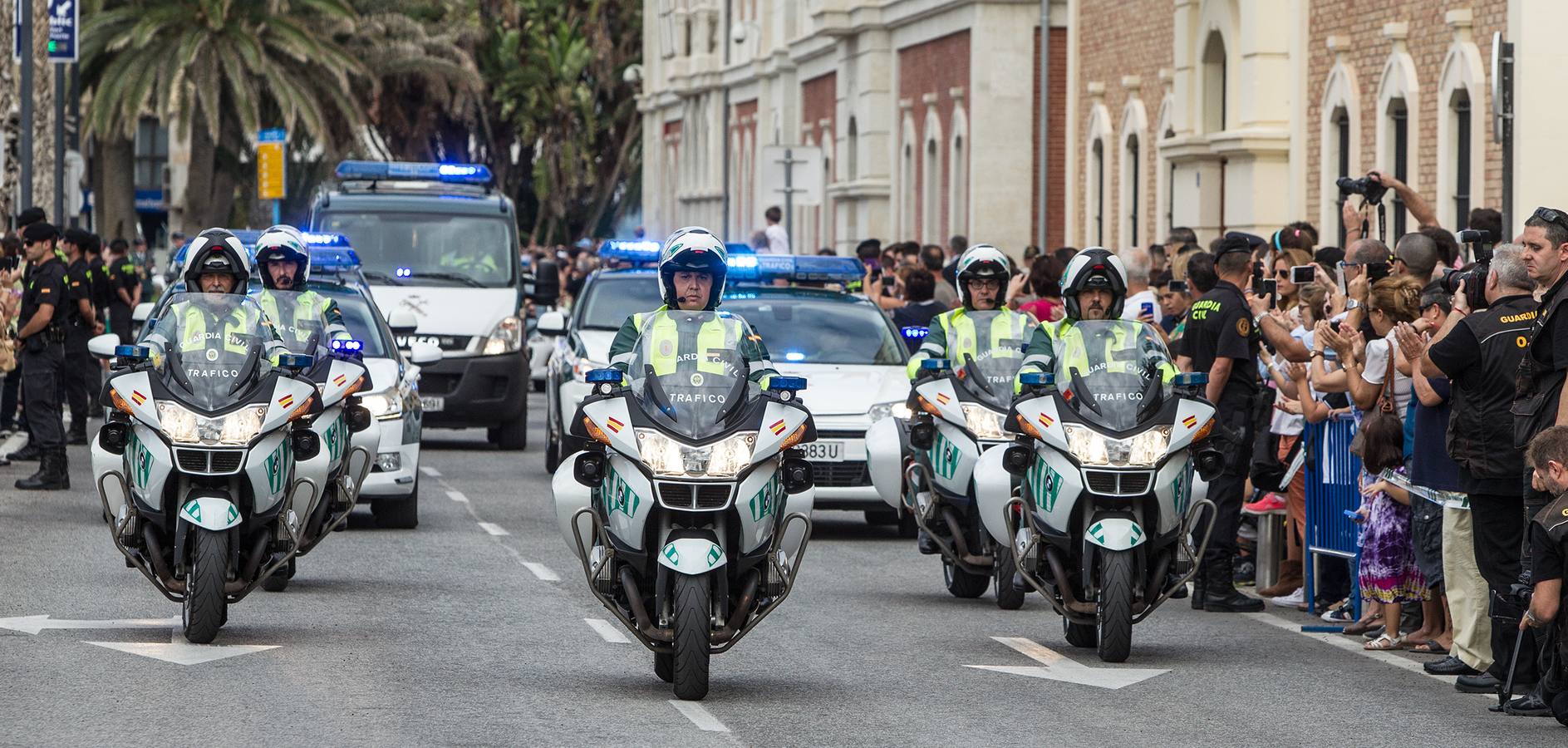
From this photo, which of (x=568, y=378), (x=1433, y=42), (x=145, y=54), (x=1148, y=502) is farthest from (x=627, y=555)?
(x=145, y=54)

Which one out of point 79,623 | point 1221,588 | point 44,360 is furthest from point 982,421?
point 44,360

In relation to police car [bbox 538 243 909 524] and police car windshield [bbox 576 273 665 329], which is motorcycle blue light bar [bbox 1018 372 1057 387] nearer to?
police car [bbox 538 243 909 524]

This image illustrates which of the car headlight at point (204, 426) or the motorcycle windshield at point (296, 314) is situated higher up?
the motorcycle windshield at point (296, 314)

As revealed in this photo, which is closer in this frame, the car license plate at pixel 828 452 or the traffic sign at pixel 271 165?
the car license plate at pixel 828 452

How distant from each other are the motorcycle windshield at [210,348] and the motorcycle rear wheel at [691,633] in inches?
108

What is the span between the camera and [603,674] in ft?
36.0

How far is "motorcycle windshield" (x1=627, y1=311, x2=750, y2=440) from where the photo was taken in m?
10.3

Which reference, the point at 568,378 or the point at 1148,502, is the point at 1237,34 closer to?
Answer: the point at 568,378

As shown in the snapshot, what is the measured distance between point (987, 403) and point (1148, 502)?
8.59 ft

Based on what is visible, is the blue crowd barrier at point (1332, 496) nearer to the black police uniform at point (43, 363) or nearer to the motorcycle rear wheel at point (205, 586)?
the motorcycle rear wheel at point (205, 586)

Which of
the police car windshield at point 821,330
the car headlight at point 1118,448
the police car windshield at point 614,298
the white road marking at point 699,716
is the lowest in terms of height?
the white road marking at point 699,716

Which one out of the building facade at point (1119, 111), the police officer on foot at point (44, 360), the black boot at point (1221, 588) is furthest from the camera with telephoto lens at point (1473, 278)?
the police officer on foot at point (44, 360)

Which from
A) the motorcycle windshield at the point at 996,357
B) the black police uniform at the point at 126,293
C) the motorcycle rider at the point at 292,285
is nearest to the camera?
the motorcycle rider at the point at 292,285

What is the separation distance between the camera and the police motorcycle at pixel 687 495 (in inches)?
398
